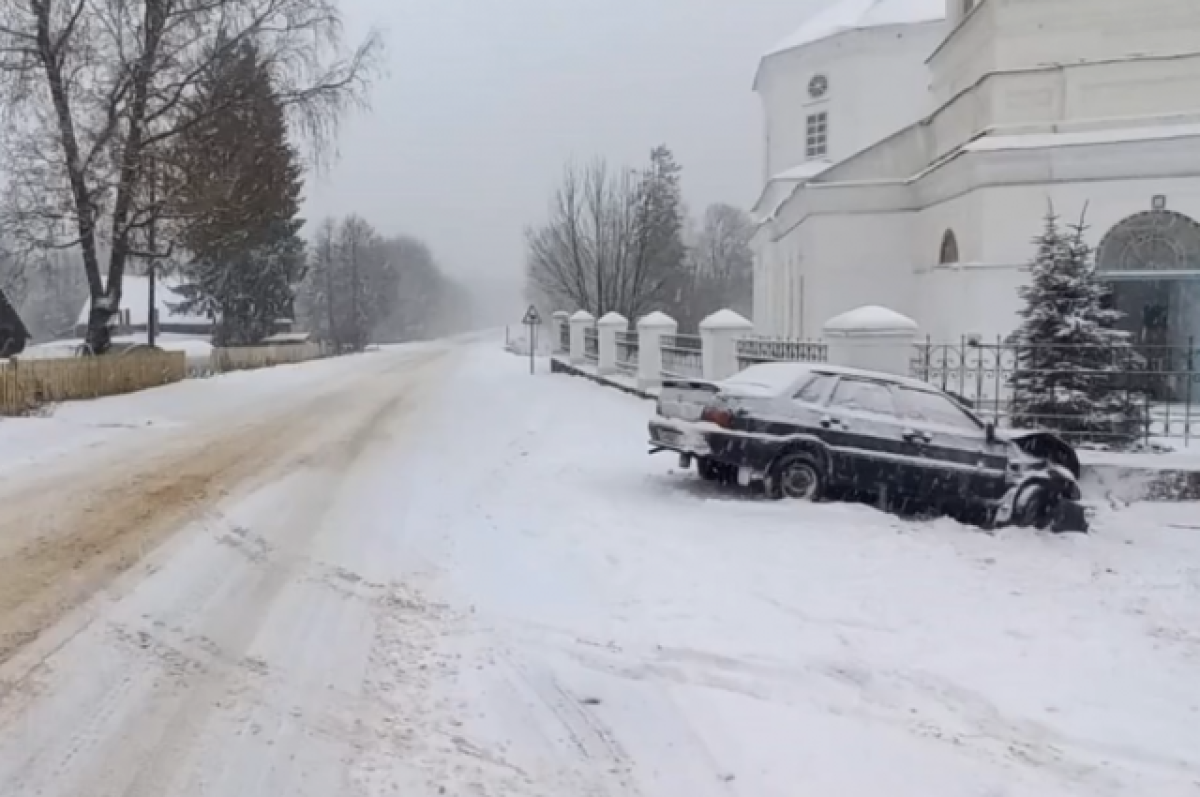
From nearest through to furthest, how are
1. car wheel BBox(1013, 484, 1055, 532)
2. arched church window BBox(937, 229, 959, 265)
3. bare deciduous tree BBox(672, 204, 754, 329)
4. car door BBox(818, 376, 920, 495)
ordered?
car wheel BBox(1013, 484, 1055, 532)
car door BBox(818, 376, 920, 495)
arched church window BBox(937, 229, 959, 265)
bare deciduous tree BBox(672, 204, 754, 329)

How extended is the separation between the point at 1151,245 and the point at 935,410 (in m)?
11.7

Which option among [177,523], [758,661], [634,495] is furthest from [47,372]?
[758,661]

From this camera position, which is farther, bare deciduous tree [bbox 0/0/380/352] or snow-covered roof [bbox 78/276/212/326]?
snow-covered roof [bbox 78/276/212/326]

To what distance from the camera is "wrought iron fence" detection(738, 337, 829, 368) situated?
15016 mm

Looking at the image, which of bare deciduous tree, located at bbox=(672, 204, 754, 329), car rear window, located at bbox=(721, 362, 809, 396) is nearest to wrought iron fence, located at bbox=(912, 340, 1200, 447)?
car rear window, located at bbox=(721, 362, 809, 396)

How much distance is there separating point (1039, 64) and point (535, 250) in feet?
112

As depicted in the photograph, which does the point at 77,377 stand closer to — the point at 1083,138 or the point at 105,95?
the point at 105,95

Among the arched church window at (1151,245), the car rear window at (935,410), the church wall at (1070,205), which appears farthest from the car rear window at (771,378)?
the arched church window at (1151,245)

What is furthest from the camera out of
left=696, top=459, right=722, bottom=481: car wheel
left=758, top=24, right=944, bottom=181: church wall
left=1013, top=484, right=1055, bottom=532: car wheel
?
left=758, top=24, right=944, bottom=181: church wall

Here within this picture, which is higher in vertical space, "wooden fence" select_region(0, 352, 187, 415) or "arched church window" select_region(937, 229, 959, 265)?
"arched church window" select_region(937, 229, 959, 265)

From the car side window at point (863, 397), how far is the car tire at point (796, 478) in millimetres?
643

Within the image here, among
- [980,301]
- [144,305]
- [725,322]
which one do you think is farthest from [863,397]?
[144,305]

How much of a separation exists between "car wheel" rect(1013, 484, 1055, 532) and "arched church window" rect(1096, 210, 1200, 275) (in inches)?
436

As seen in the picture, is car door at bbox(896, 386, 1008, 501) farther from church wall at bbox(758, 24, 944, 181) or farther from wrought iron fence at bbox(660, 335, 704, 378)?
church wall at bbox(758, 24, 944, 181)
